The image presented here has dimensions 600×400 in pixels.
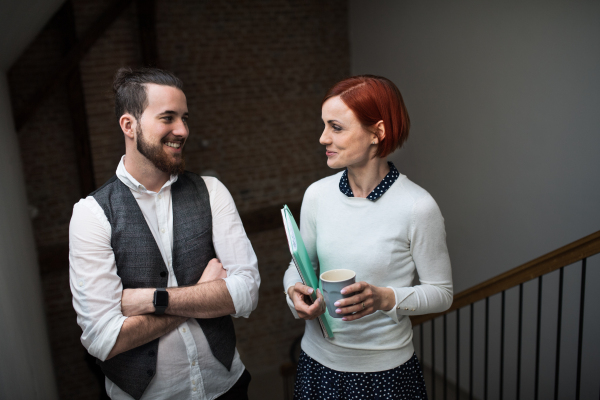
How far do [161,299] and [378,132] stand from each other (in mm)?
915

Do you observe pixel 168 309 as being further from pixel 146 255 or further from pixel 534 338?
pixel 534 338

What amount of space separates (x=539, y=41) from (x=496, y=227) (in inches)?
65.9

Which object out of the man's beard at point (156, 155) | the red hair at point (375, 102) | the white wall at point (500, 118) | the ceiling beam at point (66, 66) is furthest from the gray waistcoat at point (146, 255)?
the ceiling beam at point (66, 66)

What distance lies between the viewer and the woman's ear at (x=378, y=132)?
155 cm

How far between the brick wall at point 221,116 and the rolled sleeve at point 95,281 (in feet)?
12.9

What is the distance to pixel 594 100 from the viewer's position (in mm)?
3287

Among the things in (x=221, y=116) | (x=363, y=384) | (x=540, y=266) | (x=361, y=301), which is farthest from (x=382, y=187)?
(x=221, y=116)

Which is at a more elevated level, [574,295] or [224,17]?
[224,17]

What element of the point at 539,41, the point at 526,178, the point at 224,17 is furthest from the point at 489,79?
the point at 224,17

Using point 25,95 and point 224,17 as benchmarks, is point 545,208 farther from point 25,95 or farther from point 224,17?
point 25,95

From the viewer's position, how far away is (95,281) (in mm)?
1469

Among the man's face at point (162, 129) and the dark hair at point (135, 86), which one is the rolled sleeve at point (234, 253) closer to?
the man's face at point (162, 129)

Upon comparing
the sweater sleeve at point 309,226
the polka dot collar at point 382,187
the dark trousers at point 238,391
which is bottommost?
the dark trousers at point 238,391

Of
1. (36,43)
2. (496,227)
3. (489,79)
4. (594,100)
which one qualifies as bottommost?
(496,227)
